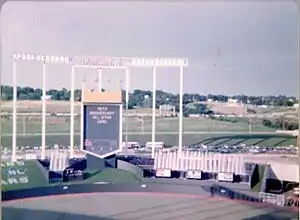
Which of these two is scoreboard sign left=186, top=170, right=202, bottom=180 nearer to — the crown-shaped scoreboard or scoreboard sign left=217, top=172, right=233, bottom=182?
scoreboard sign left=217, top=172, right=233, bottom=182

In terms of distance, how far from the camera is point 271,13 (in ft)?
6.34

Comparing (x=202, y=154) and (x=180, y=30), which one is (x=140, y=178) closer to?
(x=202, y=154)

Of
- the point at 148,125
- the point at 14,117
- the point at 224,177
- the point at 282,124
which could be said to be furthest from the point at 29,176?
the point at 282,124

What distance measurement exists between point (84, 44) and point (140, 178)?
2.09ft

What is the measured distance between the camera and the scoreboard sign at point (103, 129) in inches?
78.9

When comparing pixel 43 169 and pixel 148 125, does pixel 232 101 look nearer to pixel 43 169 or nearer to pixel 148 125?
pixel 148 125

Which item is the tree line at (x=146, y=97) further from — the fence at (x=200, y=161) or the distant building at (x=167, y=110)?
the fence at (x=200, y=161)

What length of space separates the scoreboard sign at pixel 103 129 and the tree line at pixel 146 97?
78 mm

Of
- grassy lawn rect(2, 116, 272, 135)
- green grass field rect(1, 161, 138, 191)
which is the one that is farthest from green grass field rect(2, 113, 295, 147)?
green grass field rect(1, 161, 138, 191)

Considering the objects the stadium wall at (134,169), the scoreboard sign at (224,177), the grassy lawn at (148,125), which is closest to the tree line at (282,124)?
the grassy lawn at (148,125)

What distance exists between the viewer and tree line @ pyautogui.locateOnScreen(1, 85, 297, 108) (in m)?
1.97

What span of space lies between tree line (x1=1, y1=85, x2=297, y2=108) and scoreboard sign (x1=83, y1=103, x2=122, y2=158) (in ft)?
0.26

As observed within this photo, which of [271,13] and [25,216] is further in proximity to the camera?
[25,216]

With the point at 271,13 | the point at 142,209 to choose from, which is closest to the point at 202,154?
the point at 142,209
